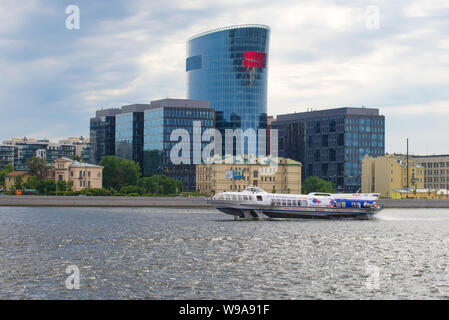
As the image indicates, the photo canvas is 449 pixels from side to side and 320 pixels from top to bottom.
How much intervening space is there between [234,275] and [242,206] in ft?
240

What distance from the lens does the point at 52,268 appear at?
59.9m

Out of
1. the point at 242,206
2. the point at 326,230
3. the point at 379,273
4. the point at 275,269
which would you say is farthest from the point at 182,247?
the point at 242,206

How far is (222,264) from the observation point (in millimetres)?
64000

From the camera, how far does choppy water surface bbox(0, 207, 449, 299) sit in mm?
49906

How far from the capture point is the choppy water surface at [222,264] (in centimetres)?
4991

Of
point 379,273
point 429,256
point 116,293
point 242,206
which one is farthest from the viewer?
point 242,206

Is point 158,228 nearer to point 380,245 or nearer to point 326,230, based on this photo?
point 326,230

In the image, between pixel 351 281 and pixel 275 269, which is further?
pixel 275 269

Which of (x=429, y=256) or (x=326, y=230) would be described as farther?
(x=326, y=230)

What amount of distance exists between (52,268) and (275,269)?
1716cm
